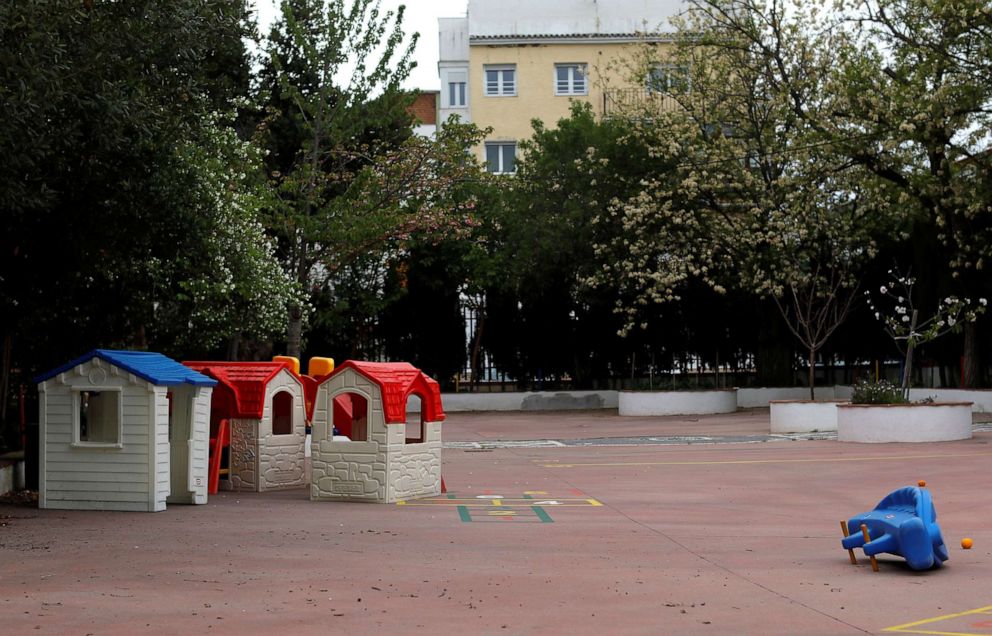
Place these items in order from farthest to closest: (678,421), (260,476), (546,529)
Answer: (678,421) → (260,476) → (546,529)

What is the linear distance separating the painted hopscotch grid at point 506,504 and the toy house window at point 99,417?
3302mm

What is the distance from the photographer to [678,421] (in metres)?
31.6

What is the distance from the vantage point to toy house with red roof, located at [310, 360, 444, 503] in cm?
1462

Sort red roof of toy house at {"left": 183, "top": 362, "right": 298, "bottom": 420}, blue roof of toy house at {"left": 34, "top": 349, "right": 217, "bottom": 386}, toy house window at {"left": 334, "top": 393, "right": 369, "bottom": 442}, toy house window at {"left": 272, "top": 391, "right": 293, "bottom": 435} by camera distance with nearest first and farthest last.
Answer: blue roof of toy house at {"left": 34, "top": 349, "right": 217, "bottom": 386}, red roof of toy house at {"left": 183, "top": 362, "right": 298, "bottom": 420}, toy house window at {"left": 334, "top": 393, "right": 369, "bottom": 442}, toy house window at {"left": 272, "top": 391, "right": 293, "bottom": 435}

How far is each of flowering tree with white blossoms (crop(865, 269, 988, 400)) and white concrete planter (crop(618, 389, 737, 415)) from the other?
4.89 meters

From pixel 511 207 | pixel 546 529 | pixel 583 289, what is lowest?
pixel 546 529

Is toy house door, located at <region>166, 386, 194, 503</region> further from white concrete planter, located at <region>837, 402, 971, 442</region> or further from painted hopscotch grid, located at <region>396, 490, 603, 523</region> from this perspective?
white concrete planter, located at <region>837, 402, 971, 442</region>

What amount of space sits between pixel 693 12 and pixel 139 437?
23.9m

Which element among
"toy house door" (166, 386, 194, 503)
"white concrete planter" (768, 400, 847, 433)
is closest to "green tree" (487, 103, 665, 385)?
"white concrete planter" (768, 400, 847, 433)

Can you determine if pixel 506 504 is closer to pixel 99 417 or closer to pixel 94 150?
pixel 99 417

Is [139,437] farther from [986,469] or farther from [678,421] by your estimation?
[678,421]

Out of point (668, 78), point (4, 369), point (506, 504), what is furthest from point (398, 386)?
point (668, 78)

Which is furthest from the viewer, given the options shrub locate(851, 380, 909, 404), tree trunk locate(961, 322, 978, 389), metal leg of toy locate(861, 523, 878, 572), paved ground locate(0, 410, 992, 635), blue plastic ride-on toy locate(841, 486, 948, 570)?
tree trunk locate(961, 322, 978, 389)

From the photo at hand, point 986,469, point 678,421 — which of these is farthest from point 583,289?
point 986,469
